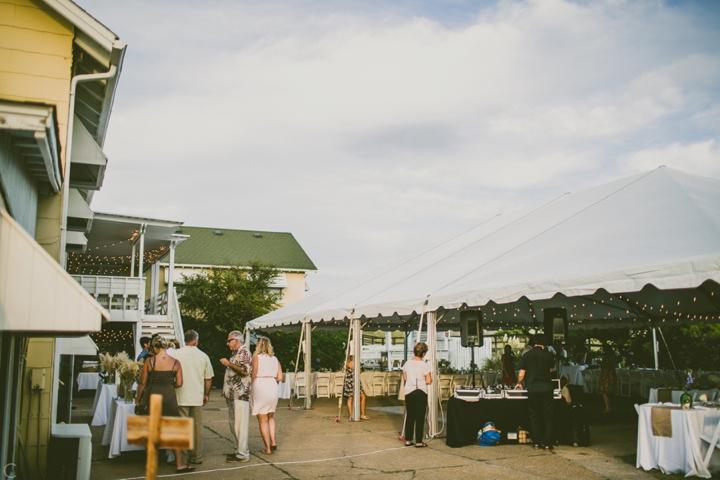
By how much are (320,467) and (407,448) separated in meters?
1.77

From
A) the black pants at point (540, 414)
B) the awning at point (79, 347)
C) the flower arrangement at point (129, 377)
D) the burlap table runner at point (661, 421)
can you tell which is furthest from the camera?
the awning at point (79, 347)

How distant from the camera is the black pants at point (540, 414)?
8.69 metres

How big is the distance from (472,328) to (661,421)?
4.32 m

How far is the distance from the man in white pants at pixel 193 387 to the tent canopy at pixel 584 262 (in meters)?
3.70

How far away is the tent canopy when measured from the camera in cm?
736

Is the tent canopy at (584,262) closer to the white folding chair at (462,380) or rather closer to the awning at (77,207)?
the white folding chair at (462,380)

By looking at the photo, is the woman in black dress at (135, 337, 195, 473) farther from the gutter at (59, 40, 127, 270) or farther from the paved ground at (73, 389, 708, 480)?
the gutter at (59, 40, 127, 270)

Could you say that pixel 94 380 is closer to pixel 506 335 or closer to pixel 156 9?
pixel 156 9

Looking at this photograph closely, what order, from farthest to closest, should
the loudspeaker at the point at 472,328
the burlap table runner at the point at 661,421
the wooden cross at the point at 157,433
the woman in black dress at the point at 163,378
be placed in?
the loudspeaker at the point at 472,328, the woman in black dress at the point at 163,378, the burlap table runner at the point at 661,421, the wooden cross at the point at 157,433

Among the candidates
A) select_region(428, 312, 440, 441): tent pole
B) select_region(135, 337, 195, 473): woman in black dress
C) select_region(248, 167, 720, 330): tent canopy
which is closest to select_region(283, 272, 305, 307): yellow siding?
select_region(248, 167, 720, 330): tent canopy

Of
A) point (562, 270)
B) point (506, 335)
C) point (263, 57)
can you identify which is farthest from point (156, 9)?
point (506, 335)

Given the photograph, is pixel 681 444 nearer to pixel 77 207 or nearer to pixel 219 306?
pixel 77 207

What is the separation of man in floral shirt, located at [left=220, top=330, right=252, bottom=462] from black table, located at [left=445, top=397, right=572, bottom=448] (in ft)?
9.78

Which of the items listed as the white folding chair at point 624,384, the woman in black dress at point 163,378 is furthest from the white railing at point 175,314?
the white folding chair at point 624,384
